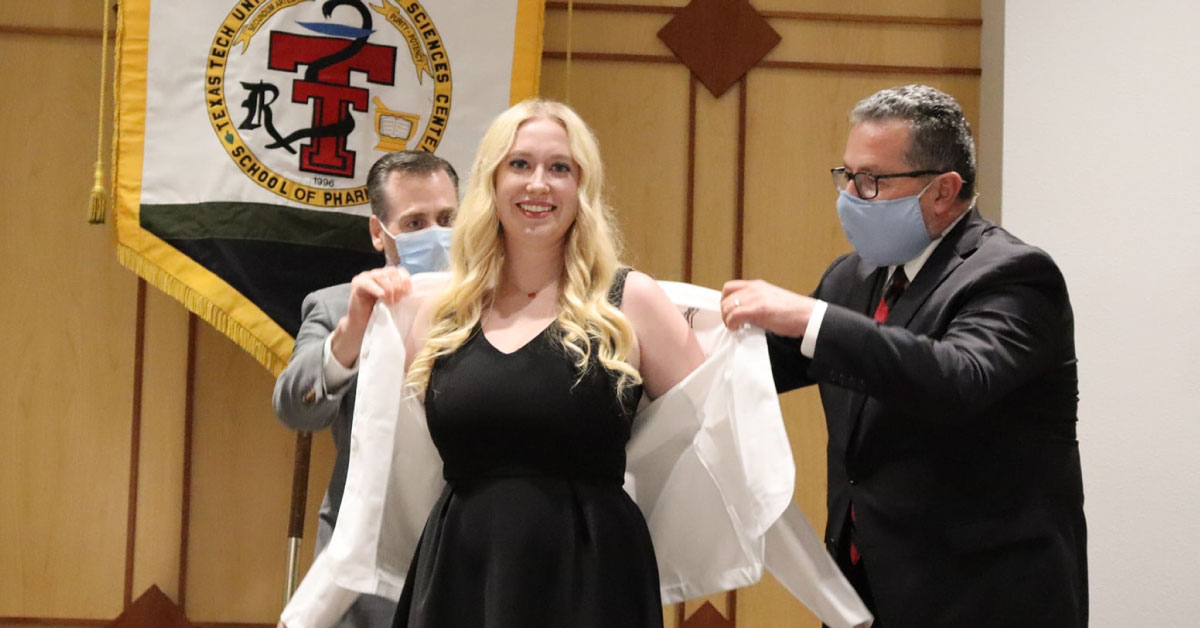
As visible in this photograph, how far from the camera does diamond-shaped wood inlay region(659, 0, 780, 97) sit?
373 cm

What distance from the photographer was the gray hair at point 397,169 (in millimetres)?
2799

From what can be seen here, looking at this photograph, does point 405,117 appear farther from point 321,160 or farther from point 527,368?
point 527,368

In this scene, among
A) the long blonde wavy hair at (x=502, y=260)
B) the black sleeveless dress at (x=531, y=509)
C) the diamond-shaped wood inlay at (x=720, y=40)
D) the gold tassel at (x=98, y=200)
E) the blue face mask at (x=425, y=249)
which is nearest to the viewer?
the black sleeveless dress at (x=531, y=509)

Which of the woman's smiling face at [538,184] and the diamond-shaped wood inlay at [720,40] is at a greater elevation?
the diamond-shaped wood inlay at [720,40]

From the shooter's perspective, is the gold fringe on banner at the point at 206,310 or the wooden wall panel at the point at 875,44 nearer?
the gold fringe on banner at the point at 206,310

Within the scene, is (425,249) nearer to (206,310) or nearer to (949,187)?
(206,310)

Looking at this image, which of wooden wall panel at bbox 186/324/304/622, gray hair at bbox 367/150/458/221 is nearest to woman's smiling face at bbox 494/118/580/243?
gray hair at bbox 367/150/458/221

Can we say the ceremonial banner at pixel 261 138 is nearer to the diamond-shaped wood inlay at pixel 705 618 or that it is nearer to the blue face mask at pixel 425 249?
the blue face mask at pixel 425 249

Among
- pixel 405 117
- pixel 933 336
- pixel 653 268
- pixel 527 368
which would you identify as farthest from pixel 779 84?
pixel 527 368

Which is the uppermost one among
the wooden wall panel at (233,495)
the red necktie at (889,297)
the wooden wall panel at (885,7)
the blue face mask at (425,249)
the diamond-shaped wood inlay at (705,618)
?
the wooden wall panel at (885,7)

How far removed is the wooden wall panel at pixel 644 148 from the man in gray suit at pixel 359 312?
100cm

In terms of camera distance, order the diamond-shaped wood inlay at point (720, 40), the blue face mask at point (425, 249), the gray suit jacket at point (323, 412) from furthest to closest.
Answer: the diamond-shaped wood inlay at point (720, 40)
the blue face mask at point (425, 249)
the gray suit jacket at point (323, 412)

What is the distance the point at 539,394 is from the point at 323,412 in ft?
2.60

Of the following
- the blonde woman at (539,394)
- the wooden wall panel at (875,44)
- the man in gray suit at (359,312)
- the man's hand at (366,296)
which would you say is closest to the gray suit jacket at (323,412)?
the man in gray suit at (359,312)
